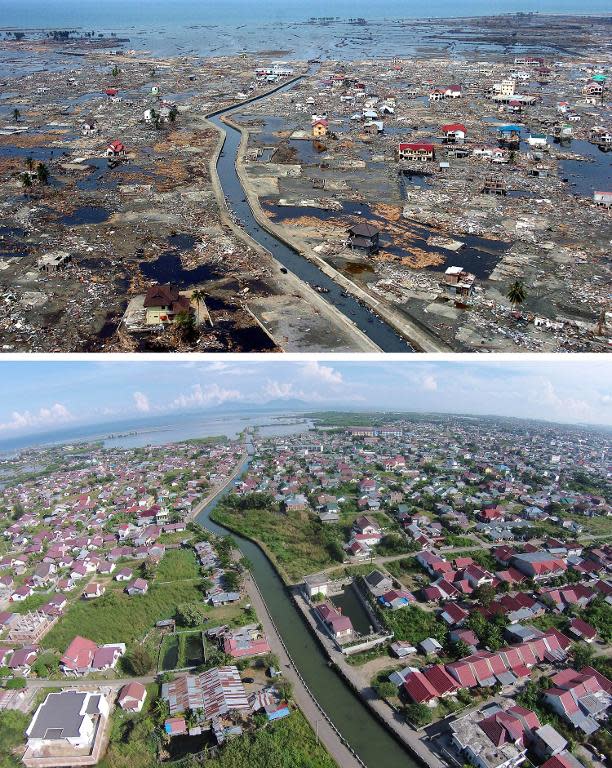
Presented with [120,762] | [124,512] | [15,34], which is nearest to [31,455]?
[124,512]

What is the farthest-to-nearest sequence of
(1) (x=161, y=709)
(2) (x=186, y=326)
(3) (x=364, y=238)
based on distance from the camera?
(3) (x=364, y=238)
(2) (x=186, y=326)
(1) (x=161, y=709)

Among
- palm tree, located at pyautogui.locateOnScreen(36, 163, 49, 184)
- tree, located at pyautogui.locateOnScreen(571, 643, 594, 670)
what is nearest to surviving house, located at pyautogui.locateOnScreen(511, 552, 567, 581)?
tree, located at pyautogui.locateOnScreen(571, 643, 594, 670)

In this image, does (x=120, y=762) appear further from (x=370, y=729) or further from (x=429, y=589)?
→ (x=429, y=589)

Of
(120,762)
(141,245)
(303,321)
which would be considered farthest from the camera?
(141,245)

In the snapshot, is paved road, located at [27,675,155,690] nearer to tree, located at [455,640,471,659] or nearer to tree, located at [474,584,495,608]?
tree, located at [455,640,471,659]

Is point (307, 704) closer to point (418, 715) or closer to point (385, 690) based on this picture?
point (385, 690)

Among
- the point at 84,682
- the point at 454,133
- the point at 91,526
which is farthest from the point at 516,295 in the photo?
the point at 454,133

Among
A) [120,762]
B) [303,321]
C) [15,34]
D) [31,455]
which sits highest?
[15,34]
